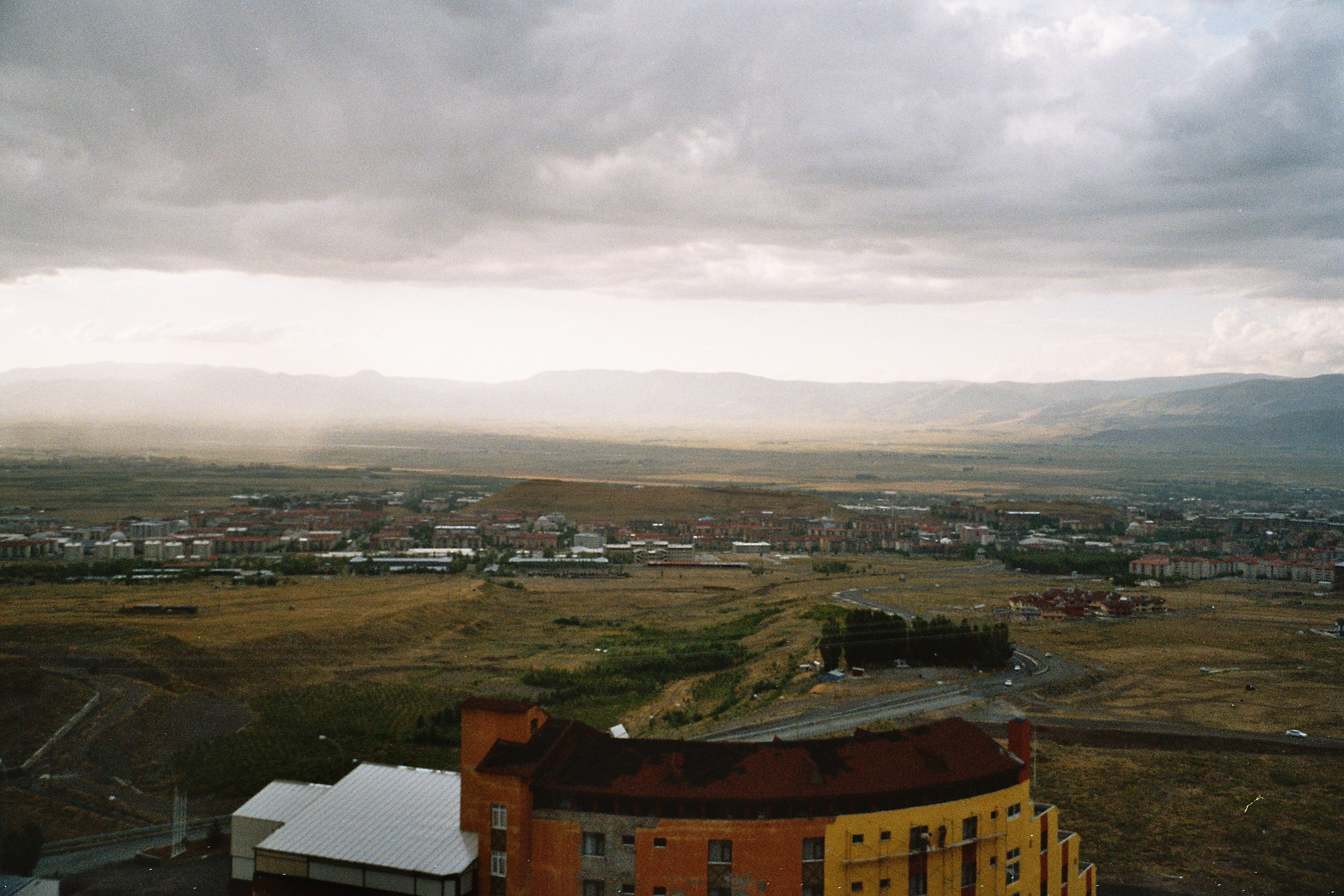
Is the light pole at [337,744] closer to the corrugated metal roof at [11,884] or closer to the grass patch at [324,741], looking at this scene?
the grass patch at [324,741]

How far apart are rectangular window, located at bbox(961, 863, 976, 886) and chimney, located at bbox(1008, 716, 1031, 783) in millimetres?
1087

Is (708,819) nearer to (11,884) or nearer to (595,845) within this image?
(595,845)

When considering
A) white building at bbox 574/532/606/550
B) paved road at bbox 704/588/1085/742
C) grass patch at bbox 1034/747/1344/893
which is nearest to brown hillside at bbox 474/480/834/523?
white building at bbox 574/532/606/550

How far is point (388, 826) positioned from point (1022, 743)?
22.4ft

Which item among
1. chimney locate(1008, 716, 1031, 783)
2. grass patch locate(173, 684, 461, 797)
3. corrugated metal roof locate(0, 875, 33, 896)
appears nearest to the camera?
corrugated metal roof locate(0, 875, 33, 896)

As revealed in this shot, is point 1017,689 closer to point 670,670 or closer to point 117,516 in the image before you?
point 670,670

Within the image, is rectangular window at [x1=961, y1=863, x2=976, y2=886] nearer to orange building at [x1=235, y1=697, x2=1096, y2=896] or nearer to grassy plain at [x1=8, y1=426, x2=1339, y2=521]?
orange building at [x1=235, y1=697, x2=1096, y2=896]

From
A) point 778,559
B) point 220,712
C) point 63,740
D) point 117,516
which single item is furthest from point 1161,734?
point 117,516

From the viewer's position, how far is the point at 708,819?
9.45 m

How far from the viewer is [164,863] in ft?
43.7

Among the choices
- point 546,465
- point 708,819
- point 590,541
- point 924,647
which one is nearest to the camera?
point 708,819

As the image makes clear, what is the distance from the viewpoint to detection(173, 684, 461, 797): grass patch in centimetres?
1659

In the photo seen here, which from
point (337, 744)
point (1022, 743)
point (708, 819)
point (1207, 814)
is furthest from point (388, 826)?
point (1207, 814)

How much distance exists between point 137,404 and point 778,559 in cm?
7458
